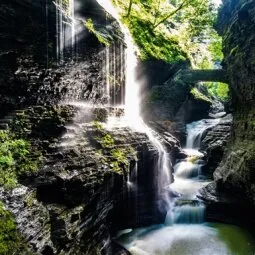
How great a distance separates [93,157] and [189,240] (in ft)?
18.2

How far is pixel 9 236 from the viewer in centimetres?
→ 532

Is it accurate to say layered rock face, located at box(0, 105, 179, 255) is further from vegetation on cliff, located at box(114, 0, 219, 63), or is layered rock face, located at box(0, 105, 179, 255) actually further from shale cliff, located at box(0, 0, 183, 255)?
vegetation on cliff, located at box(114, 0, 219, 63)

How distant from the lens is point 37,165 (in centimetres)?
716

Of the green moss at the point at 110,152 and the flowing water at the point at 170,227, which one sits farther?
the flowing water at the point at 170,227

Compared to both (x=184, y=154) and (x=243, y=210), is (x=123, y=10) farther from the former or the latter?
(x=243, y=210)

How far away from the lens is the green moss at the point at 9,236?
5.16 meters

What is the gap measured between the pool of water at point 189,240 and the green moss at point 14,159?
523 centimetres

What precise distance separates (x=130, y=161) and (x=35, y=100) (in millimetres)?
3901

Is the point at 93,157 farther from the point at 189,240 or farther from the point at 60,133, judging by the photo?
the point at 189,240

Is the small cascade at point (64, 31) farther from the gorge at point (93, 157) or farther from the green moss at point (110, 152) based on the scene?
the green moss at point (110, 152)

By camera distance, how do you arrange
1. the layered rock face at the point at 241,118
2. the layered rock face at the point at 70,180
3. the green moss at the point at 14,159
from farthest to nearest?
1. the layered rock face at the point at 241,118
2. the green moss at the point at 14,159
3. the layered rock face at the point at 70,180

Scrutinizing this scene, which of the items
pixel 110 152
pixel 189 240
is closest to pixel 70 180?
pixel 110 152

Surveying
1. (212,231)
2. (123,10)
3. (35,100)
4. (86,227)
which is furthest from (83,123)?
(123,10)

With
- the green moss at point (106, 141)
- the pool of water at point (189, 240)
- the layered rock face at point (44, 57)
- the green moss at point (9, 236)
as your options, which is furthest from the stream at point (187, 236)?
the layered rock face at point (44, 57)
